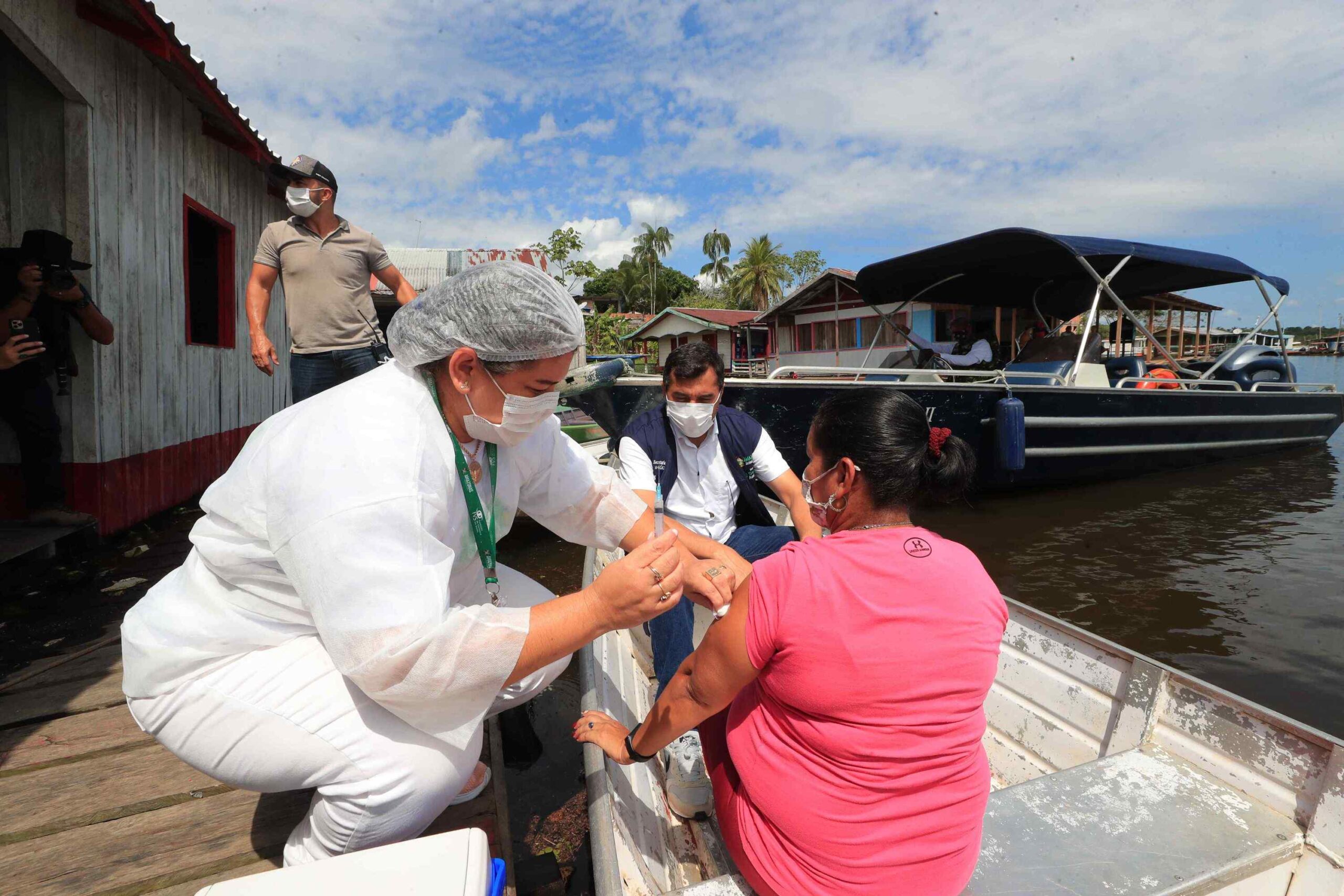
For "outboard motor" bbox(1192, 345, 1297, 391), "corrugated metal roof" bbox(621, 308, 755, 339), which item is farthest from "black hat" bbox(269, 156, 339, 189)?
"corrugated metal roof" bbox(621, 308, 755, 339)

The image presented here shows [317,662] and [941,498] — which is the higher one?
[941,498]

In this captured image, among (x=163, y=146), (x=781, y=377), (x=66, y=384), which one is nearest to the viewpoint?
(x=66, y=384)

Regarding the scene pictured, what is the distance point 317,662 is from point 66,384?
3.82m

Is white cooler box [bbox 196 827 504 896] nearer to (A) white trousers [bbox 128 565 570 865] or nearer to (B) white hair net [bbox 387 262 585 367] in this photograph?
(A) white trousers [bbox 128 565 570 865]

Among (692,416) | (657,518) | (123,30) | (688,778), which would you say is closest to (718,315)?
(123,30)

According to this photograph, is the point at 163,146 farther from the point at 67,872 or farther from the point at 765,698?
the point at 765,698

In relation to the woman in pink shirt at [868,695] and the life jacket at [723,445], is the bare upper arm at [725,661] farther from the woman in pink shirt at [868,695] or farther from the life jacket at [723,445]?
the life jacket at [723,445]

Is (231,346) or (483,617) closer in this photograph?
(483,617)

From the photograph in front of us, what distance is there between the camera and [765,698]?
1485 millimetres

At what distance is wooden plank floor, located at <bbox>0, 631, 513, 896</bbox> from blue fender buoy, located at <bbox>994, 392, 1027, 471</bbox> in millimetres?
6434

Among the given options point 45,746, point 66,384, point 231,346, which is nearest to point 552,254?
point 231,346

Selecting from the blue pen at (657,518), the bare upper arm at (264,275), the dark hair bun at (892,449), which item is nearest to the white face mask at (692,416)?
the blue pen at (657,518)

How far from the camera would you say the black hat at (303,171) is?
333 cm

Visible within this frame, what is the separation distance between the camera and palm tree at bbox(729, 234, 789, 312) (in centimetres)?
4416
